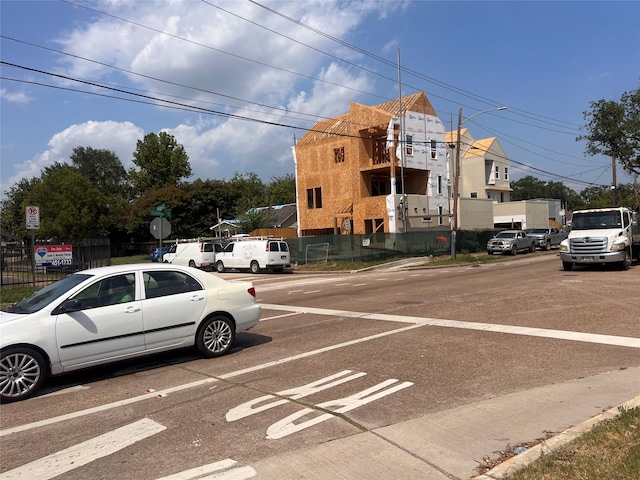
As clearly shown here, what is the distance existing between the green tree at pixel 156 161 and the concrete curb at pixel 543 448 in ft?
225

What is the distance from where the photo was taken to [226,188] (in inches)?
2222

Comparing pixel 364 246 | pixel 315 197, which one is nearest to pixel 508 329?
pixel 364 246

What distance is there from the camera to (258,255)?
95.6 ft

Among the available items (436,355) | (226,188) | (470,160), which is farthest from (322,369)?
(470,160)

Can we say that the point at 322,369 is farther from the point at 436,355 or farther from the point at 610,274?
the point at 610,274

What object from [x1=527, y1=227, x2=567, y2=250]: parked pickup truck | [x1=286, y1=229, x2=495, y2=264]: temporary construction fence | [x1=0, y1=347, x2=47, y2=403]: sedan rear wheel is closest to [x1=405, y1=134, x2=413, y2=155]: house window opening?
[x1=286, y1=229, x2=495, y2=264]: temporary construction fence

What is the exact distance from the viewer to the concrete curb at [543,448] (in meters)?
3.64

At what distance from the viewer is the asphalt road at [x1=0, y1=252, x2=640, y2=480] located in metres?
4.14

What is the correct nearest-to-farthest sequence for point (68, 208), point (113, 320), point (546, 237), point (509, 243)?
1. point (113, 320)
2. point (509, 243)
3. point (546, 237)
4. point (68, 208)

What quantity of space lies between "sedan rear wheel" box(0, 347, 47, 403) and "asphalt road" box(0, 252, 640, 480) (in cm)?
14

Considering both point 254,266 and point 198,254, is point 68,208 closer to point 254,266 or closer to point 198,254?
point 198,254

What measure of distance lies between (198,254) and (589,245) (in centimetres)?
2227

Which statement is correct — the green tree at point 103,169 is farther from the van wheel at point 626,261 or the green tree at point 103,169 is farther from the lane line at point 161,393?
the lane line at point 161,393

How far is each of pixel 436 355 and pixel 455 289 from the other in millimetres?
8541
